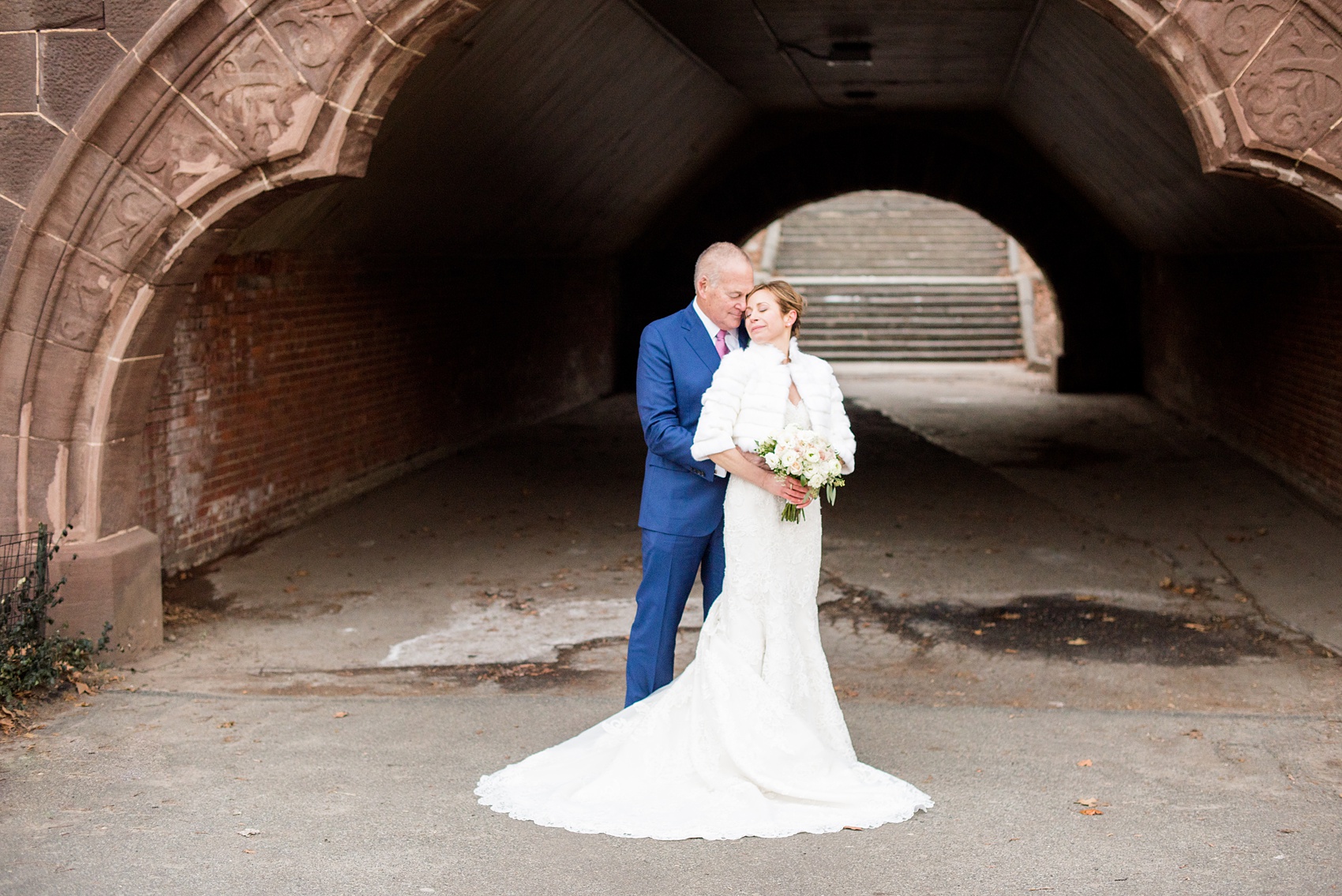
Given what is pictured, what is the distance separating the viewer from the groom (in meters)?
4.93

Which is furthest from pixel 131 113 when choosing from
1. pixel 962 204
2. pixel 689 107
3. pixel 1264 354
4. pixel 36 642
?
pixel 962 204

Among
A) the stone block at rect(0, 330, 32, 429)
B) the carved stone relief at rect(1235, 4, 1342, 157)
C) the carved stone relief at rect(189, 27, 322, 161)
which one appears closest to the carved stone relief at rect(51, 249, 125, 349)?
the stone block at rect(0, 330, 32, 429)

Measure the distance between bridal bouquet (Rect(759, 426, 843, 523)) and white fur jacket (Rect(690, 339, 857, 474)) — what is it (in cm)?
8

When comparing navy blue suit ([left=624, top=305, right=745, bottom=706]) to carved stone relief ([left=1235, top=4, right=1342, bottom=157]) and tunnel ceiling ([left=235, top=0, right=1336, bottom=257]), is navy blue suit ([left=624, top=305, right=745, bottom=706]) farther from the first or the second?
tunnel ceiling ([left=235, top=0, right=1336, bottom=257])

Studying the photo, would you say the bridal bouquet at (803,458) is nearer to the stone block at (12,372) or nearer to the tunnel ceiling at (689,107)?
the stone block at (12,372)

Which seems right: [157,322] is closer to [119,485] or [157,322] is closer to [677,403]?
[119,485]

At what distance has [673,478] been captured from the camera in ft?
16.3

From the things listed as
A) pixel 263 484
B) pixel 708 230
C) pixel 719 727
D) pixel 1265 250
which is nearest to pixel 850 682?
pixel 719 727

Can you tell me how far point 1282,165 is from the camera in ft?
18.0

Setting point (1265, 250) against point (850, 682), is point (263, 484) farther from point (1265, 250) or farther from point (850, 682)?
point (1265, 250)

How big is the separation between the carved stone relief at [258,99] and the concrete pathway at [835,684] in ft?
7.96

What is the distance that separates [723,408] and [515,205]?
7.89 meters

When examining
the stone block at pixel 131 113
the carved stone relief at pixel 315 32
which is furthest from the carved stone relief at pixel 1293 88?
the stone block at pixel 131 113

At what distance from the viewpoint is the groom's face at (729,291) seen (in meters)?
4.83
